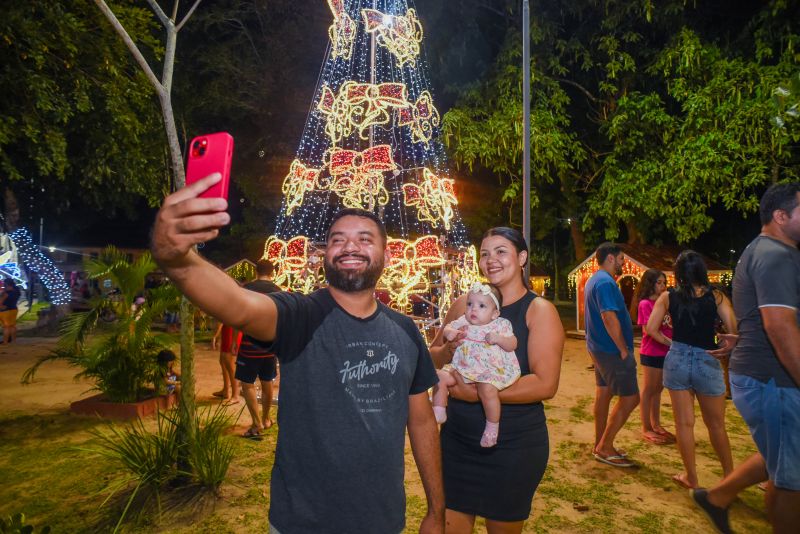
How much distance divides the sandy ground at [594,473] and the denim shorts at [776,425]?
4.41 feet

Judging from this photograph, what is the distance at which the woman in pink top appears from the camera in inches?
211

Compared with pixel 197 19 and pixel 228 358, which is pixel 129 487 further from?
pixel 197 19

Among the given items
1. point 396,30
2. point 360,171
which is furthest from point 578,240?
point 360,171

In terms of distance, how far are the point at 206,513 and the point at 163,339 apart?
129 inches

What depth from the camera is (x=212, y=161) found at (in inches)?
56.7

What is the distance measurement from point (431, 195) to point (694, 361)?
15.4ft

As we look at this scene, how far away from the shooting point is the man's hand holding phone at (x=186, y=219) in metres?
1.37

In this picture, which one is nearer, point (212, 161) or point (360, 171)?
point (212, 161)

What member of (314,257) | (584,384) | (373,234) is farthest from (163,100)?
(584,384)

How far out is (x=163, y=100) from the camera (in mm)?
4688

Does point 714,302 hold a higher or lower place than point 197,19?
lower

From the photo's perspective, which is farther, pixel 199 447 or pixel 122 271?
pixel 122 271

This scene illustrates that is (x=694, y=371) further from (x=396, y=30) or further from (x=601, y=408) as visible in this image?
(x=396, y=30)

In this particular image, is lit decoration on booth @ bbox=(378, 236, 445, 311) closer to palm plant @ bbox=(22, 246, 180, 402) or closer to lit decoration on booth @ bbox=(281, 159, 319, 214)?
lit decoration on booth @ bbox=(281, 159, 319, 214)
